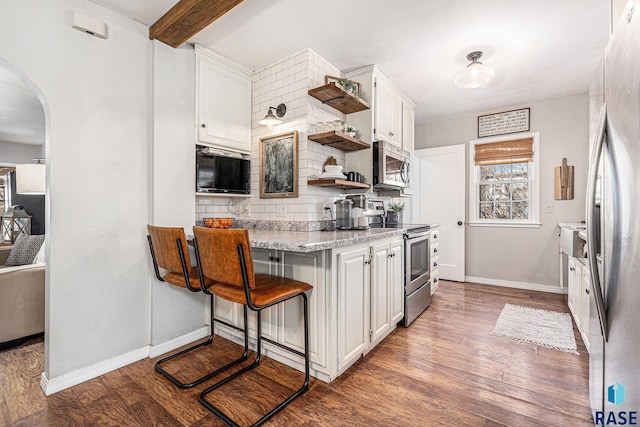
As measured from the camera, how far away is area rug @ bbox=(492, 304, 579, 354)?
246 centimetres

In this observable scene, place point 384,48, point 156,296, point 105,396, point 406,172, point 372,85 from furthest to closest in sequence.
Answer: point 406,172, point 372,85, point 384,48, point 156,296, point 105,396

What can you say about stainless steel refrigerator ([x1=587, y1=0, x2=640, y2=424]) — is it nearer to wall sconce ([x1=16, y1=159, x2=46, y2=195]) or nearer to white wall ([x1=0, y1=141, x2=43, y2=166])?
wall sconce ([x1=16, y1=159, x2=46, y2=195])

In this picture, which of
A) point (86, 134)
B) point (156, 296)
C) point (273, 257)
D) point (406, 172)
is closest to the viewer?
point (86, 134)

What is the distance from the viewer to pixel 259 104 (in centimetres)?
301

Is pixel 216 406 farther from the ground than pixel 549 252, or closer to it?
closer to it

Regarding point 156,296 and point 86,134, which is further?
point 156,296

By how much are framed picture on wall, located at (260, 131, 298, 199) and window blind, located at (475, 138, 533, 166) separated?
122 inches

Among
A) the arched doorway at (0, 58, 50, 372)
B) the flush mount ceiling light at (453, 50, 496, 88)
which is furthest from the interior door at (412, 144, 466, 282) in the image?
the arched doorway at (0, 58, 50, 372)

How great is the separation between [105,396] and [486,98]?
474 cm

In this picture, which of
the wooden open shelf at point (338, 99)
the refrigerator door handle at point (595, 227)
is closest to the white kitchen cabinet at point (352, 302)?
the refrigerator door handle at point (595, 227)

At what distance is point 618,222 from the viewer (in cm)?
97

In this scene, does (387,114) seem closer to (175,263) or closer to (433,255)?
(433,255)

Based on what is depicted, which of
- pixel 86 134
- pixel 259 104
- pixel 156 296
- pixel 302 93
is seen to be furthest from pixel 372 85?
pixel 156 296

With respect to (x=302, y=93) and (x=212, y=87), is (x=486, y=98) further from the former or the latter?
(x=212, y=87)
